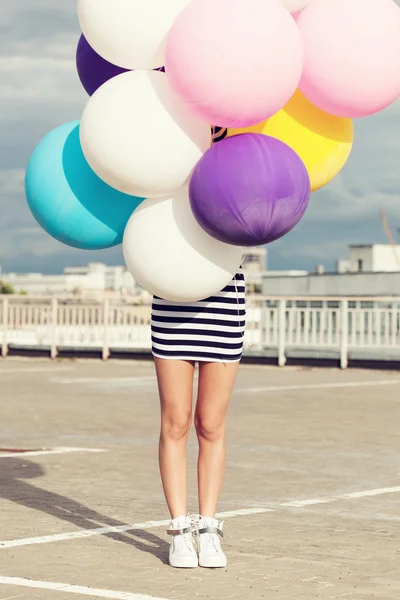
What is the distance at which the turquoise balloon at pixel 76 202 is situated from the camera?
6051 millimetres

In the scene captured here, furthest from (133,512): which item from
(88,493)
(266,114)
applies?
(266,114)

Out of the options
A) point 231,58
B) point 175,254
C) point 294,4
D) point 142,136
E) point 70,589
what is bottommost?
point 70,589

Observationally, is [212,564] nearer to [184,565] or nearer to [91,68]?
[184,565]

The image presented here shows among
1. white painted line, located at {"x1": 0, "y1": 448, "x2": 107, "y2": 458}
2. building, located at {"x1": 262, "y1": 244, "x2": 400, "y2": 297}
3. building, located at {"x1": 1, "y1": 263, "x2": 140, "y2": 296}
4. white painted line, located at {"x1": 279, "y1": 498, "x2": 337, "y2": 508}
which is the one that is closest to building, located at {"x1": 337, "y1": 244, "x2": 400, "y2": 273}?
building, located at {"x1": 262, "y1": 244, "x2": 400, "y2": 297}

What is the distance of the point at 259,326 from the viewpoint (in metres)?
24.7

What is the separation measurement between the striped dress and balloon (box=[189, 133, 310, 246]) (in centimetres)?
52

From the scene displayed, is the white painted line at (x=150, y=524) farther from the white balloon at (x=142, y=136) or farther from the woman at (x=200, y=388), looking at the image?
the white balloon at (x=142, y=136)

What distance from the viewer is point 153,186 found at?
18.6 ft

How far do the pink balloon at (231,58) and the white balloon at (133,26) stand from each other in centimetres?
11

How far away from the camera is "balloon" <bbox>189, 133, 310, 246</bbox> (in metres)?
5.42

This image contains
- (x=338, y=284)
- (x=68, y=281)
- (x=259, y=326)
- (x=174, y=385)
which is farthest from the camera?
(x=68, y=281)

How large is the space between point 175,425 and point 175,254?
0.94m

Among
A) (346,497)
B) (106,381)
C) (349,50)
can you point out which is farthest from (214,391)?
(106,381)

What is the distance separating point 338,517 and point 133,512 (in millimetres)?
1236
